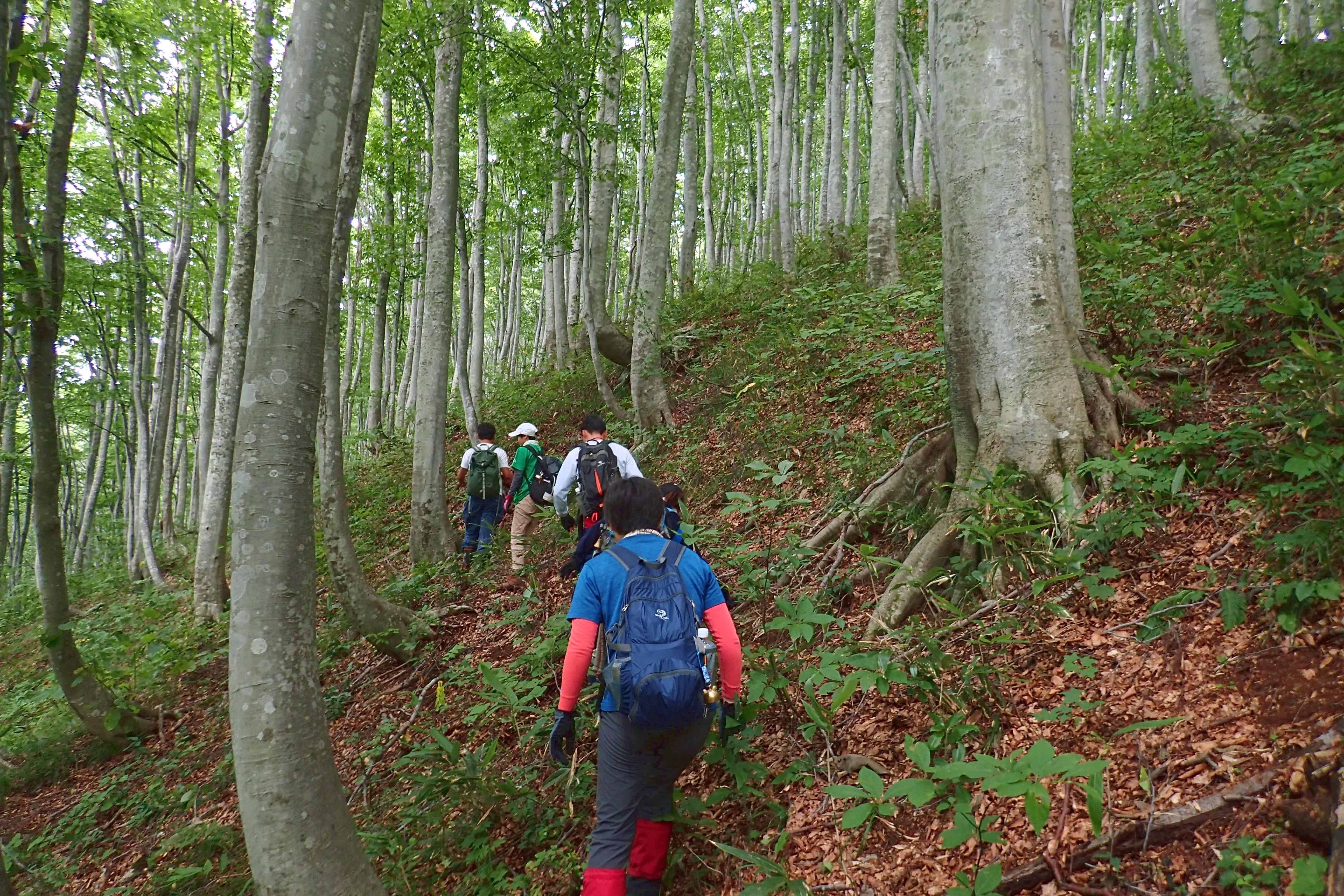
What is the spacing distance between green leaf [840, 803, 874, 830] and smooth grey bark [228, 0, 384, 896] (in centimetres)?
198

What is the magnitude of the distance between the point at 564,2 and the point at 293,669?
34.5 ft

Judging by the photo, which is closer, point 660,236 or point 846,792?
point 846,792

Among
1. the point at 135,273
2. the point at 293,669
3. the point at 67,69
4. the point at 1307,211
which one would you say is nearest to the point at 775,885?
the point at 293,669

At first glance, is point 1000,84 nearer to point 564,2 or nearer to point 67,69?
point 67,69

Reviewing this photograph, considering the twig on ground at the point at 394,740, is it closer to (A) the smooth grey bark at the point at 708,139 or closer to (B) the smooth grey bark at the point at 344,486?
(B) the smooth grey bark at the point at 344,486

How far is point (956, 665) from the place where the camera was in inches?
124

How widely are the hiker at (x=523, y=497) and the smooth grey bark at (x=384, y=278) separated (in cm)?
683

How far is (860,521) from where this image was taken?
454 centimetres

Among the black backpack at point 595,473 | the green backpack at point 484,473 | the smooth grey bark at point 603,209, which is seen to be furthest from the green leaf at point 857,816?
the smooth grey bark at point 603,209

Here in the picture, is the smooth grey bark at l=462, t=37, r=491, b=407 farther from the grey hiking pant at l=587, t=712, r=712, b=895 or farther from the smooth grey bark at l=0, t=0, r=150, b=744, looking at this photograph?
the grey hiking pant at l=587, t=712, r=712, b=895

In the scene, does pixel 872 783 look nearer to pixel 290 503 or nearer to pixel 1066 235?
pixel 290 503

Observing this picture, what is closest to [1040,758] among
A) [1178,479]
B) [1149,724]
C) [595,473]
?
[1149,724]

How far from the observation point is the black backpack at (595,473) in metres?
5.15

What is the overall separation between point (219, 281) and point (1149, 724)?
493 inches
